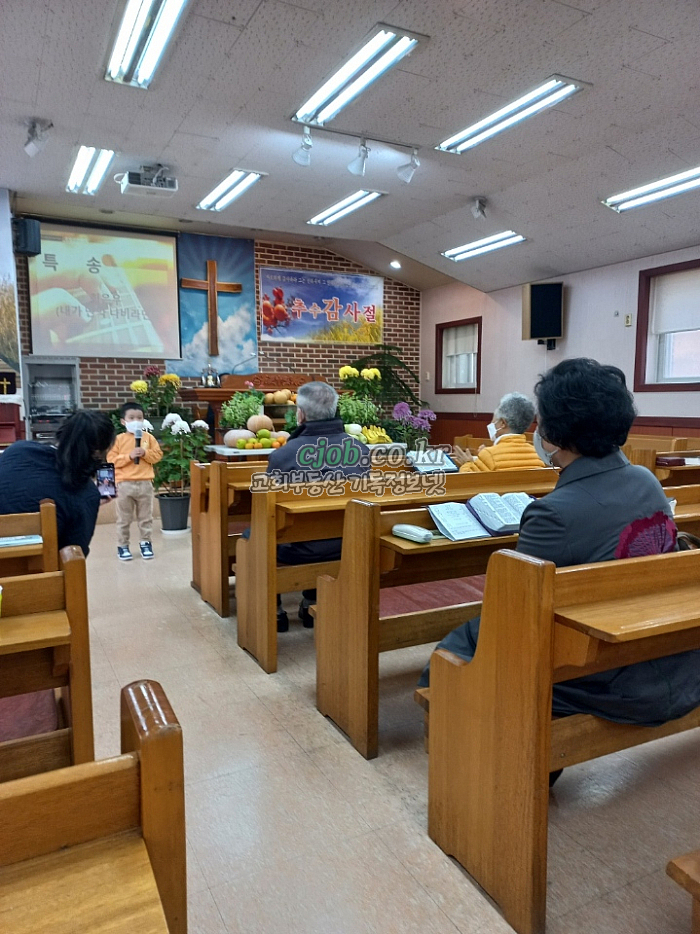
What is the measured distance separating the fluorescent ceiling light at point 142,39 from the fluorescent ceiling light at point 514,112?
7.15ft

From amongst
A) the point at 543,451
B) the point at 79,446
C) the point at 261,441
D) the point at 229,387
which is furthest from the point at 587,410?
the point at 229,387

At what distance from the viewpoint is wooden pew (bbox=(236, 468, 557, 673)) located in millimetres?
2770

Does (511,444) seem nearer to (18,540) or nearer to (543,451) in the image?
(543,451)

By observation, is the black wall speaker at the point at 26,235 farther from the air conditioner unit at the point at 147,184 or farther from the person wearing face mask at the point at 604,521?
the person wearing face mask at the point at 604,521

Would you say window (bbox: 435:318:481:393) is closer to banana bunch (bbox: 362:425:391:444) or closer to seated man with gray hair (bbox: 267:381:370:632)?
banana bunch (bbox: 362:425:391:444)

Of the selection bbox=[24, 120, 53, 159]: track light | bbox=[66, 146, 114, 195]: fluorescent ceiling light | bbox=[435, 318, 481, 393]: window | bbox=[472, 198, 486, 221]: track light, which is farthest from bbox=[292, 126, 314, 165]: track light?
bbox=[435, 318, 481, 393]: window

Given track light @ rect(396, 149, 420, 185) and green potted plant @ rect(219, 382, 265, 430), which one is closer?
track light @ rect(396, 149, 420, 185)

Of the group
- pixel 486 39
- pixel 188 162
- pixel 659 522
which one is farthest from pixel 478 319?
pixel 659 522

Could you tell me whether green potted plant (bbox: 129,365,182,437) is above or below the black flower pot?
above

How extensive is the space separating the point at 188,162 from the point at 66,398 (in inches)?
124

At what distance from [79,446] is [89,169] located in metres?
4.18

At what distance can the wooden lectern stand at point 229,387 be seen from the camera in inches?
290

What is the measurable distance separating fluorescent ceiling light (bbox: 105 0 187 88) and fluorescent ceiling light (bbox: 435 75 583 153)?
2.18 metres

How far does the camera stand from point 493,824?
4.83 feet
